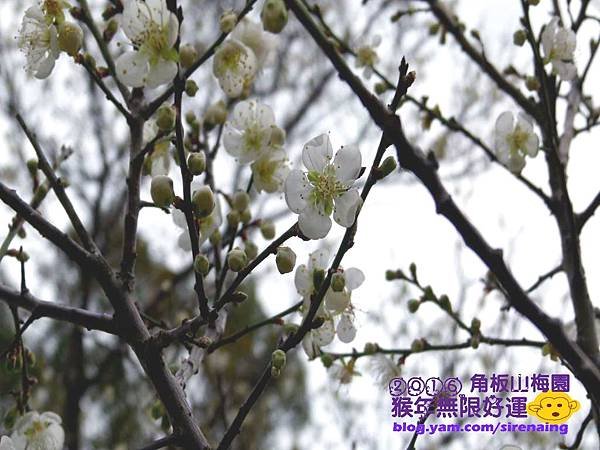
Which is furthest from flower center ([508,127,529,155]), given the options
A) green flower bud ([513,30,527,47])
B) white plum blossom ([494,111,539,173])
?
green flower bud ([513,30,527,47])

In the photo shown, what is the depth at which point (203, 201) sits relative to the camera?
97cm

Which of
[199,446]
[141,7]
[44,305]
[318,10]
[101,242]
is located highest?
[101,242]

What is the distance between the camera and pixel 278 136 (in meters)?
1.41

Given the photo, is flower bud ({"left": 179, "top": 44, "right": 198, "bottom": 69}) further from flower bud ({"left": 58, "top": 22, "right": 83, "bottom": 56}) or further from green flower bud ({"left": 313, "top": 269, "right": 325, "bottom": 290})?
green flower bud ({"left": 313, "top": 269, "right": 325, "bottom": 290})

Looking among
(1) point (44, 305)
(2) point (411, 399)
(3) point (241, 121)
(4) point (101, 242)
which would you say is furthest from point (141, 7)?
(4) point (101, 242)

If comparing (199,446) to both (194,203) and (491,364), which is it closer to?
(194,203)

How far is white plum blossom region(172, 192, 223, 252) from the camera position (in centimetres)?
136

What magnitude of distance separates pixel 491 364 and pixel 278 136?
9.81ft

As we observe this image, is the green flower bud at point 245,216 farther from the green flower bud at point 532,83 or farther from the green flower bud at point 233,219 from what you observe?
the green flower bud at point 532,83

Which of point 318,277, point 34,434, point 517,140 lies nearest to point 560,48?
point 517,140

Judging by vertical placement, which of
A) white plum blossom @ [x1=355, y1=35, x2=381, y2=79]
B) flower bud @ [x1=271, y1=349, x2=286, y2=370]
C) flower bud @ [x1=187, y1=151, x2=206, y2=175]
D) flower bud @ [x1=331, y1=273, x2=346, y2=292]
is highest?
white plum blossom @ [x1=355, y1=35, x2=381, y2=79]

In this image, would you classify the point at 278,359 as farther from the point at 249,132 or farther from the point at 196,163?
the point at 249,132

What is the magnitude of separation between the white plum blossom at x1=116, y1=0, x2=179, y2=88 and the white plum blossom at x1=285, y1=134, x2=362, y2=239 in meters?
0.28

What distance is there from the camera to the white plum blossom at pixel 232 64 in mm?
1359
